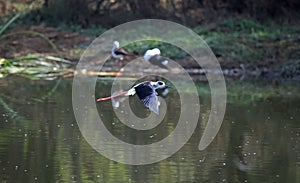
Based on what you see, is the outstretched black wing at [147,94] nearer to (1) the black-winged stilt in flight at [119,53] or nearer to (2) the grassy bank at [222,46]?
(2) the grassy bank at [222,46]

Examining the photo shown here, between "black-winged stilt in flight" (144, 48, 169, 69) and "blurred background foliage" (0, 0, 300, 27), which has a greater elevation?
"blurred background foliage" (0, 0, 300, 27)

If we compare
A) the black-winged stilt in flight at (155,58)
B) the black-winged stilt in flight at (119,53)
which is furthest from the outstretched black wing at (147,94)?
the black-winged stilt in flight at (119,53)

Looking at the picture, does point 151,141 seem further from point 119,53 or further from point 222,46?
point 222,46

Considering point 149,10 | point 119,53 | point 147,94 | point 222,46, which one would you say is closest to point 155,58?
point 119,53

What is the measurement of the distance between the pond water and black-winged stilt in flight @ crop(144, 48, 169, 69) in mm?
3430

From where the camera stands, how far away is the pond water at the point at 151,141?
25.8 ft

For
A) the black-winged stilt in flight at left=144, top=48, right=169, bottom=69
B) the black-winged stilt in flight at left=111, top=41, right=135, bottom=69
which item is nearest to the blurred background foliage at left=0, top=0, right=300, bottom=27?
the black-winged stilt in flight at left=111, top=41, right=135, bottom=69

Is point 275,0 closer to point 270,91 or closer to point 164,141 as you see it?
point 270,91

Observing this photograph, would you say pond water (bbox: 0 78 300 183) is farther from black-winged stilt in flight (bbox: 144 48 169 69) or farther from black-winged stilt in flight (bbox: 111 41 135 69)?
black-winged stilt in flight (bbox: 111 41 135 69)

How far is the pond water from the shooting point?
25.8 ft

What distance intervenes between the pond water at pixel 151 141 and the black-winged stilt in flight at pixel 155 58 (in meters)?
3.43

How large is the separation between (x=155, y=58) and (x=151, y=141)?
772cm

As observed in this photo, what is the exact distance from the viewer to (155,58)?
17.5 metres

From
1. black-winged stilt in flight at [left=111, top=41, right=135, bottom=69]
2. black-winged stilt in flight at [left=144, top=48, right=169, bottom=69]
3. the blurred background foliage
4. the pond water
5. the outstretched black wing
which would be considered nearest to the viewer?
the pond water
